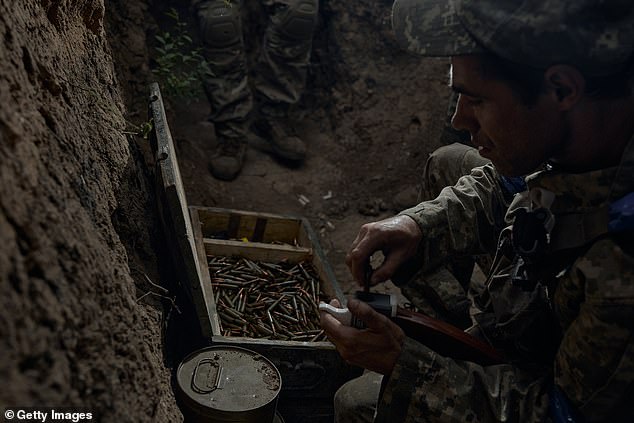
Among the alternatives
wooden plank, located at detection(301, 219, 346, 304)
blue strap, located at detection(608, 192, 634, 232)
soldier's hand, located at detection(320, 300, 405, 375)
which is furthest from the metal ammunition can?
blue strap, located at detection(608, 192, 634, 232)

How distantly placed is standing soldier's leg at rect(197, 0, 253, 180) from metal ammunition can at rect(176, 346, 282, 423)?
302cm

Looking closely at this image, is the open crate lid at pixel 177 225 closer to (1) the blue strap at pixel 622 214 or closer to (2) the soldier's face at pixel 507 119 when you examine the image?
(2) the soldier's face at pixel 507 119

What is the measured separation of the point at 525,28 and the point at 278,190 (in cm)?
389

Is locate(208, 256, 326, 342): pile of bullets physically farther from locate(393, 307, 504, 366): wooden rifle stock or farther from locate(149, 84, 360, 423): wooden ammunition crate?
A: locate(393, 307, 504, 366): wooden rifle stock

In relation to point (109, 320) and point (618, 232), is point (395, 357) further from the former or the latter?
point (109, 320)

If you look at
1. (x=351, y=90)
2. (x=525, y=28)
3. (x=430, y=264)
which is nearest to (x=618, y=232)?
(x=525, y=28)

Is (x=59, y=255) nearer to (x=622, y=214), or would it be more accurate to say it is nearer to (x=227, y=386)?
(x=227, y=386)

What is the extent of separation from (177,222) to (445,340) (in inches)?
43.9

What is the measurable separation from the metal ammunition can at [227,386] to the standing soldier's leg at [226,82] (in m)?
3.02

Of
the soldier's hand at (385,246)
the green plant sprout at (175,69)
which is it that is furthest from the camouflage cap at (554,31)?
the green plant sprout at (175,69)

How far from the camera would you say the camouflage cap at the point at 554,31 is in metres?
1.59

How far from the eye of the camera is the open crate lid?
222 cm

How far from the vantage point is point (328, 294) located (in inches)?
134

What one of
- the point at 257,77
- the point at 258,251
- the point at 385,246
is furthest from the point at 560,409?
the point at 257,77
